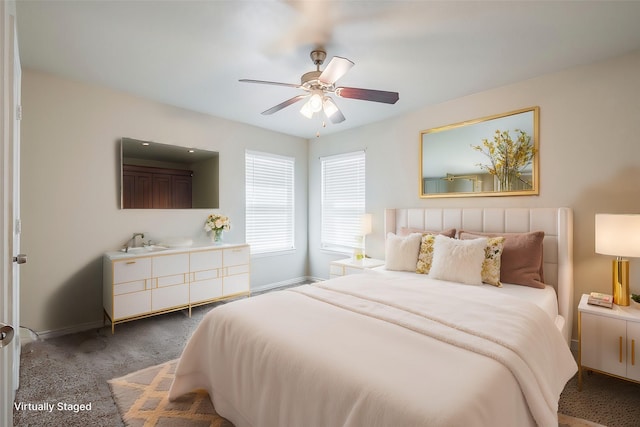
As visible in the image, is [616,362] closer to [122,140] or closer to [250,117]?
[250,117]

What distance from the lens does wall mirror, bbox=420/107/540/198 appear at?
2.89m

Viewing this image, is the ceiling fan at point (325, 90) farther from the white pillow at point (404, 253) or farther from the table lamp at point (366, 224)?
the table lamp at point (366, 224)

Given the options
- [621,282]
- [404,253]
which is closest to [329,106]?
[404,253]

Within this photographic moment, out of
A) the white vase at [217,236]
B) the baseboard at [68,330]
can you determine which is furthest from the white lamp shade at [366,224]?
the baseboard at [68,330]

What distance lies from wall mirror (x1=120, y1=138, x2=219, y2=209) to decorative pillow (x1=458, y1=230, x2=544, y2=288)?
11.2ft

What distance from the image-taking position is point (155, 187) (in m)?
3.55

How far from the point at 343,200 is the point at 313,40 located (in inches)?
107

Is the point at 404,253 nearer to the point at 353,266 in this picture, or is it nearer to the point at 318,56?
the point at 353,266

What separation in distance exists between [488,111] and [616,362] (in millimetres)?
2376

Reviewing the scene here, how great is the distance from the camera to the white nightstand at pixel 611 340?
6.55 feet

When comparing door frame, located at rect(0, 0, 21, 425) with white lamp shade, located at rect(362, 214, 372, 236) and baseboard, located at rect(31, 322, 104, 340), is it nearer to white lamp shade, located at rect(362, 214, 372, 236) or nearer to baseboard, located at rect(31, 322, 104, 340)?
baseboard, located at rect(31, 322, 104, 340)

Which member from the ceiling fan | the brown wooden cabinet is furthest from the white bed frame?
the brown wooden cabinet

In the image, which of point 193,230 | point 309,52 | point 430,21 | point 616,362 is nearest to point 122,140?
point 193,230

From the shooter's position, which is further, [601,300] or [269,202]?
[269,202]
